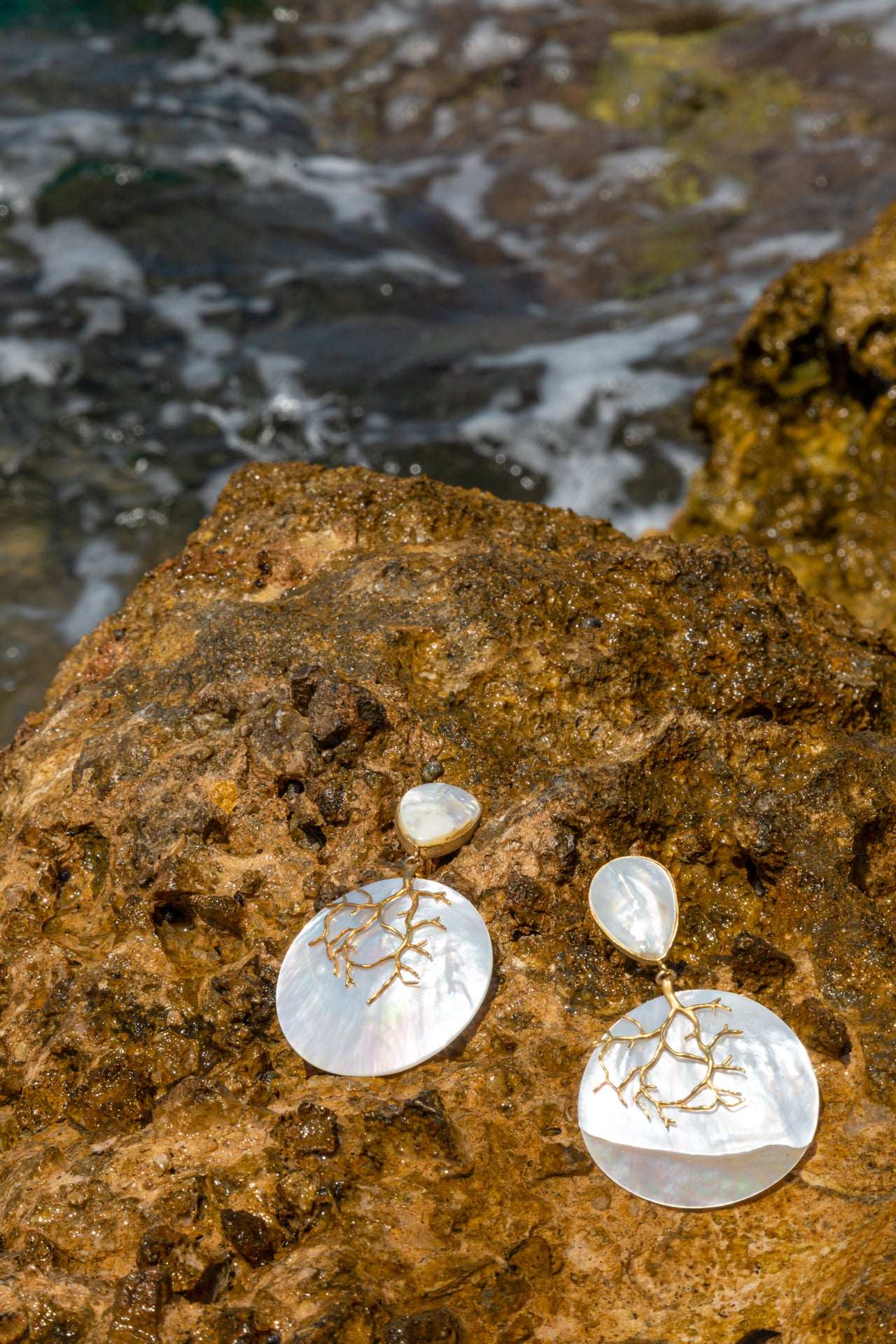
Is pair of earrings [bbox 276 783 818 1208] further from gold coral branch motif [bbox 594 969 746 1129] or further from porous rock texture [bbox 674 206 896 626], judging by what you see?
porous rock texture [bbox 674 206 896 626]

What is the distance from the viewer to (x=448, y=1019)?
6.10ft

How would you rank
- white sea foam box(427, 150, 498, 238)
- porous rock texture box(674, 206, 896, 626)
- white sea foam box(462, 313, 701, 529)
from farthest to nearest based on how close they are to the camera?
1. white sea foam box(427, 150, 498, 238)
2. white sea foam box(462, 313, 701, 529)
3. porous rock texture box(674, 206, 896, 626)

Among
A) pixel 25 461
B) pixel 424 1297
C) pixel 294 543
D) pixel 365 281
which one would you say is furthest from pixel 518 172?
pixel 424 1297

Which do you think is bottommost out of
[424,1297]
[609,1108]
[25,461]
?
[25,461]

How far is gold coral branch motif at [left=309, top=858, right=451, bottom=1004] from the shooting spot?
1908 millimetres

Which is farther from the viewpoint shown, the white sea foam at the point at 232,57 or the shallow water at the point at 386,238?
the white sea foam at the point at 232,57

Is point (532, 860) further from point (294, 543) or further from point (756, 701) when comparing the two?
point (294, 543)

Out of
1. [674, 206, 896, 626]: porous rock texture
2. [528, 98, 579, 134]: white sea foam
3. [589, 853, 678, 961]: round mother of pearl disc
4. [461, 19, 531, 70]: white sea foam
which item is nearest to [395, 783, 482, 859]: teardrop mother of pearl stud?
[589, 853, 678, 961]: round mother of pearl disc

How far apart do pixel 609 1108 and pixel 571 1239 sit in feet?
0.68

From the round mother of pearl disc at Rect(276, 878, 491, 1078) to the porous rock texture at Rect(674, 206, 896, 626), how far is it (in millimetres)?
2726

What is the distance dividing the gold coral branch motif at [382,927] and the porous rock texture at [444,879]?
0.09 metres

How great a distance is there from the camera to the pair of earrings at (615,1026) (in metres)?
1.72

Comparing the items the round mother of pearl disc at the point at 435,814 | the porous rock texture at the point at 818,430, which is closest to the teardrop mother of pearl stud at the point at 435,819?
the round mother of pearl disc at the point at 435,814

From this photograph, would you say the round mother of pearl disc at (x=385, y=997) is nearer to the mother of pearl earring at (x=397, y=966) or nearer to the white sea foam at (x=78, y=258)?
the mother of pearl earring at (x=397, y=966)
